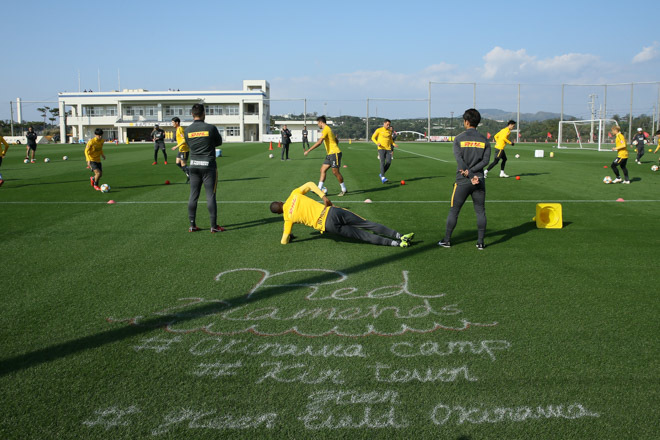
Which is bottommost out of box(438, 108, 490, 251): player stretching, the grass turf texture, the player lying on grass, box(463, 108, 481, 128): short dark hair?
the grass turf texture

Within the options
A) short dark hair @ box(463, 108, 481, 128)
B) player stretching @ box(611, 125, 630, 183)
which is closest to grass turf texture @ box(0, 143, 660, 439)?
short dark hair @ box(463, 108, 481, 128)

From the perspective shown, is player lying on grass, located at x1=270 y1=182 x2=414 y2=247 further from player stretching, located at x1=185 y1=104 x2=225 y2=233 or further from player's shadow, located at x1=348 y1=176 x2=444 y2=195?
player's shadow, located at x1=348 y1=176 x2=444 y2=195

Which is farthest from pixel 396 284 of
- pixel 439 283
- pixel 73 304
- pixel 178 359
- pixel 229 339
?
pixel 73 304

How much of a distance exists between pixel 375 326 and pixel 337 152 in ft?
31.5

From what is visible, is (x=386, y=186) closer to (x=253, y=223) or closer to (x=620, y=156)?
(x=253, y=223)

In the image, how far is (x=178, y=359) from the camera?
4195mm

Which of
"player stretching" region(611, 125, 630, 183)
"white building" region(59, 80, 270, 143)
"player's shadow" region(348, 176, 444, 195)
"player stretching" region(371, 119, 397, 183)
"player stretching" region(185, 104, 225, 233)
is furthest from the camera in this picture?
"white building" region(59, 80, 270, 143)

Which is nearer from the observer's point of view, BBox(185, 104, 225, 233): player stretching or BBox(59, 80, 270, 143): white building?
BBox(185, 104, 225, 233): player stretching

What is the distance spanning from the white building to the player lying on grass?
84646 millimetres

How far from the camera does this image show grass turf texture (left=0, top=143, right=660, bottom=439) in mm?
3391

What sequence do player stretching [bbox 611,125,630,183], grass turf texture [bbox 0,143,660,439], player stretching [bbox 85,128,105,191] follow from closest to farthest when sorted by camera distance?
grass turf texture [bbox 0,143,660,439] < player stretching [bbox 85,128,105,191] < player stretching [bbox 611,125,630,183]

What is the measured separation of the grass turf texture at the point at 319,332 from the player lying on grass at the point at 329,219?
10.1 inches

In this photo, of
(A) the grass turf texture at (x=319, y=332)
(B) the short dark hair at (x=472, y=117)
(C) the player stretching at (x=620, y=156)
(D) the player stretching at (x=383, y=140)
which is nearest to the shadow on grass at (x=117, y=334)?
(A) the grass turf texture at (x=319, y=332)

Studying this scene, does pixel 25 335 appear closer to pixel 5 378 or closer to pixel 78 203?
pixel 5 378
